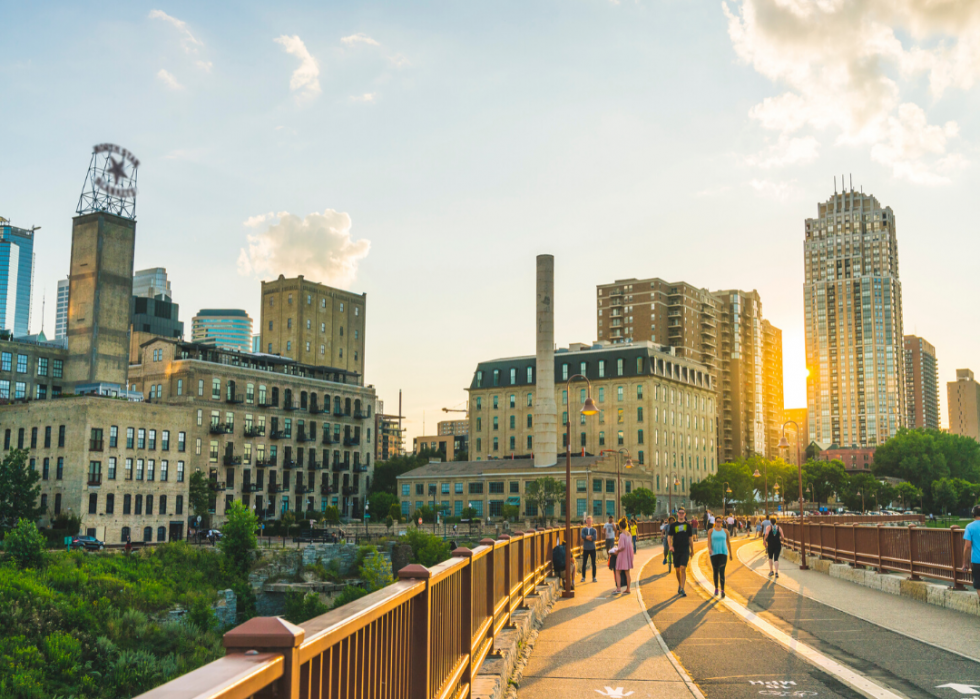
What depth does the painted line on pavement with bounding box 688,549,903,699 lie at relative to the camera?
10.3 meters

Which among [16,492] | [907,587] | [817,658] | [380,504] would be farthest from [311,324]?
[817,658]

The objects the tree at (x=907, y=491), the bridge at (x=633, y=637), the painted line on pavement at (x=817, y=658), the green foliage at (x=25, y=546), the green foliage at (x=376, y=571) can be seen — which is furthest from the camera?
the tree at (x=907, y=491)

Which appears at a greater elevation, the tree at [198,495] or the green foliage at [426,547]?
the tree at [198,495]

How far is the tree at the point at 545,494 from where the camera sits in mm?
93125

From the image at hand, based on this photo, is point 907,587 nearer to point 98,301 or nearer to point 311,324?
point 98,301

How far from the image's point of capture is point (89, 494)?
70.4 meters

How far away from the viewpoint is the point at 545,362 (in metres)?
98.7

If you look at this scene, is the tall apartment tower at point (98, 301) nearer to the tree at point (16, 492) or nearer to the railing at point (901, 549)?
the tree at point (16, 492)

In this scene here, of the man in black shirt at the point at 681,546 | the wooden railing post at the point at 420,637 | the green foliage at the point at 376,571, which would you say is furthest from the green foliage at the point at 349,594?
the wooden railing post at the point at 420,637

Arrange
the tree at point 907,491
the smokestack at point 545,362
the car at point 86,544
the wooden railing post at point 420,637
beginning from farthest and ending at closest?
1. the tree at point 907,491
2. the smokestack at point 545,362
3. the car at point 86,544
4. the wooden railing post at point 420,637

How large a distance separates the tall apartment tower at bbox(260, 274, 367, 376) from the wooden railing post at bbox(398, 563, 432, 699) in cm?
13793

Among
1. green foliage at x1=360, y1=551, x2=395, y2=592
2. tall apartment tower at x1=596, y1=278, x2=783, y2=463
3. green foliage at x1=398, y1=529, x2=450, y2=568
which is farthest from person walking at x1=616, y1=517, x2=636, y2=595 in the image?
tall apartment tower at x1=596, y1=278, x2=783, y2=463

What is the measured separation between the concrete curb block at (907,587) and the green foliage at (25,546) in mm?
44241

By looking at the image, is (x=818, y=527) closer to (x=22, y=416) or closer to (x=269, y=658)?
(x=269, y=658)
